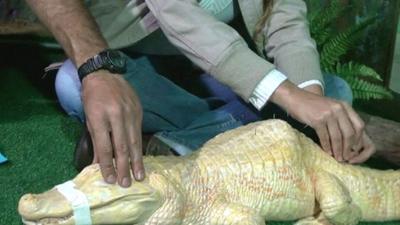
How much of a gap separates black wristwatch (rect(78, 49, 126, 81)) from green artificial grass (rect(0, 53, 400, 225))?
57cm

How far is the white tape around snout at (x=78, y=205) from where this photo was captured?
4.11ft

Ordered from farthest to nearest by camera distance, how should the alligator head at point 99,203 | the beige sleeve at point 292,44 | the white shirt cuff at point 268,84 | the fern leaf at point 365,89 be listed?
the fern leaf at point 365,89
the beige sleeve at point 292,44
the white shirt cuff at point 268,84
the alligator head at point 99,203

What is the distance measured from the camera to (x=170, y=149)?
1876 millimetres

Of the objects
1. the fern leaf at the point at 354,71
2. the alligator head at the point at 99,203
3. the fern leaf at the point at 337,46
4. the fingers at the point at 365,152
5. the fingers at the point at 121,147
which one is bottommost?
the fern leaf at the point at 354,71

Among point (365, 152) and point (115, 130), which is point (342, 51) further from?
point (115, 130)

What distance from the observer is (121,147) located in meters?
1.27

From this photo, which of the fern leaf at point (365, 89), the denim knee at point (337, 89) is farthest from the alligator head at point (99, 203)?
the fern leaf at point (365, 89)

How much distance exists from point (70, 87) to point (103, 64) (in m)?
0.58

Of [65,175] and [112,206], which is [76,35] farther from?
[65,175]

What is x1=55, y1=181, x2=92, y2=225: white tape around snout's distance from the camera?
1252 millimetres

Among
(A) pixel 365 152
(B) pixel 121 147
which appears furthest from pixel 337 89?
(B) pixel 121 147

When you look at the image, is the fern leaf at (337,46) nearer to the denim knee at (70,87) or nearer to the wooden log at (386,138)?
the wooden log at (386,138)

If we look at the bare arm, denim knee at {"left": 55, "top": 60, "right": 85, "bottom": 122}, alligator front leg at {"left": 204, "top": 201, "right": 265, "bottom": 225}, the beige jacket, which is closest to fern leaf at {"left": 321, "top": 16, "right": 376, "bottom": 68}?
the beige jacket

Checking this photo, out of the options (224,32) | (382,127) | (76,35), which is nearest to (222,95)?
(224,32)
